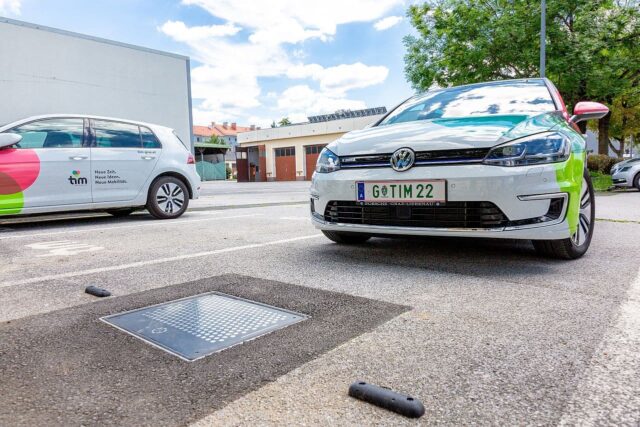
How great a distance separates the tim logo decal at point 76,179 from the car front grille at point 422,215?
410cm

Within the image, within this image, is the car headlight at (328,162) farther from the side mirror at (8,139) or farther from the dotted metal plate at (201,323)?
the side mirror at (8,139)

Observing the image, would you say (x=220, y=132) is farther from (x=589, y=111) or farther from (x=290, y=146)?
(x=589, y=111)

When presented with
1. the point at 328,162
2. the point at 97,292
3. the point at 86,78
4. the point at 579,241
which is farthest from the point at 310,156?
A: the point at 97,292

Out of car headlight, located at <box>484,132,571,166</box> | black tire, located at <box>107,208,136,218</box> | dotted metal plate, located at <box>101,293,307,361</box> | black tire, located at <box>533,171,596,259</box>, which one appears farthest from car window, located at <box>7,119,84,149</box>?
black tire, located at <box>533,171,596,259</box>

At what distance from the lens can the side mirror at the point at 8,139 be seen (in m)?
5.50

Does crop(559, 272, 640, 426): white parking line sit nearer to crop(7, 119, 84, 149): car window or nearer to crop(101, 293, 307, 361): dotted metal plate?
crop(101, 293, 307, 361): dotted metal plate

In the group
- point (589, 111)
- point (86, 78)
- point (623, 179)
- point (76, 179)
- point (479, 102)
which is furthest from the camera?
point (86, 78)

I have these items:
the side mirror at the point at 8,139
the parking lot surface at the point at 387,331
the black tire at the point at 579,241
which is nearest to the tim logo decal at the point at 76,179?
the side mirror at the point at 8,139

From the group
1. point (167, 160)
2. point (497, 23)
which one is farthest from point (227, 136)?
point (167, 160)

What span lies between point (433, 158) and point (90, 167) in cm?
495

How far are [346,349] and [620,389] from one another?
937 millimetres

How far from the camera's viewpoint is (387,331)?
2035 mm

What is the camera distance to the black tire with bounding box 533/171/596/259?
131 inches

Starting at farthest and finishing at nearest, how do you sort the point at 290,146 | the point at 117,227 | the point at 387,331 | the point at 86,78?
1. the point at 290,146
2. the point at 86,78
3. the point at 117,227
4. the point at 387,331
